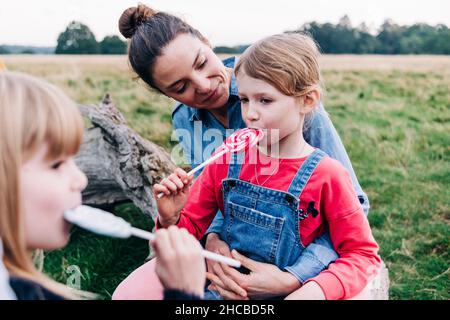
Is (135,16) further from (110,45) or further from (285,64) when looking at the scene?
(110,45)

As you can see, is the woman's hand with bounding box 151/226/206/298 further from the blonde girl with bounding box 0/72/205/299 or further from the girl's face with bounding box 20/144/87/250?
the girl's face with bounding box 20/144/87/250

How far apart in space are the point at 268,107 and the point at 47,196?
39.4 inches

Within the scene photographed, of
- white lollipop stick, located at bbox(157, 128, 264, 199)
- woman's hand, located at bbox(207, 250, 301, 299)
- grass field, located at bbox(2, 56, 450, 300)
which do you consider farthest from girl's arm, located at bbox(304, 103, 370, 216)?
grass field, located at bbox(2, 56, 450, 300)

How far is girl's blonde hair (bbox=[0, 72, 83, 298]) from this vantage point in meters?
1.50

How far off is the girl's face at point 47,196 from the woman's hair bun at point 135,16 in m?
1.44

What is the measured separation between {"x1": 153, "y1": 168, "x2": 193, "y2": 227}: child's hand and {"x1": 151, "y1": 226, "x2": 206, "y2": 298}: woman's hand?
2.37 ft

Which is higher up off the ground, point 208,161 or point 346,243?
point 208,161

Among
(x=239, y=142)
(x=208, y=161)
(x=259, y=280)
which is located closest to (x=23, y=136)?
(x=208, y=161)

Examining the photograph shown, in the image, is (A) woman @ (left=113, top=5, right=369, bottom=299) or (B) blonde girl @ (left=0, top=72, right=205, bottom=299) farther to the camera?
(A) woman @ (left=113, top=5, right=369, bottom=299)

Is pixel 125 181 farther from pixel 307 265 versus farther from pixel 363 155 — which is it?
pixel 363 155

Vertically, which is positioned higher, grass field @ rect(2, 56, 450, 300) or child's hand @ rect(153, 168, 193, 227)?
child's hand @ rect(153, 168, 193, 227)

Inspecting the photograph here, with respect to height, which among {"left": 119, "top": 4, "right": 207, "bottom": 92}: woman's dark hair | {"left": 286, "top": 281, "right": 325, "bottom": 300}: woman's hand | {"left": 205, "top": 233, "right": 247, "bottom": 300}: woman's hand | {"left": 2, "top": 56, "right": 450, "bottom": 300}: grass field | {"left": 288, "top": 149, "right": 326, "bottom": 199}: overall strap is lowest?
{"left": 2, "top": 56, "right": 450, "bottom": 300}: grass field

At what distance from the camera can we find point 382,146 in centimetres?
594

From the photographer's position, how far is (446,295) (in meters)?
3.47
